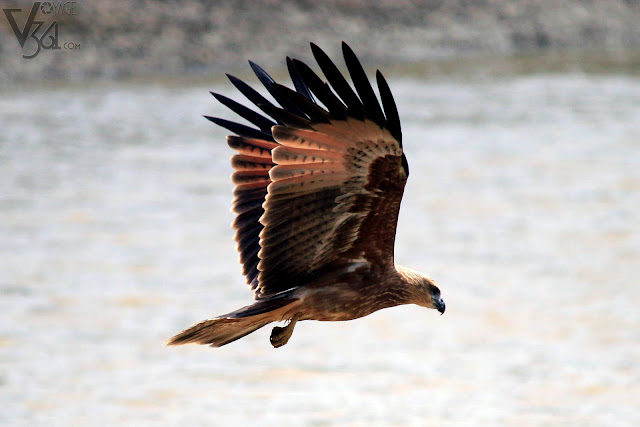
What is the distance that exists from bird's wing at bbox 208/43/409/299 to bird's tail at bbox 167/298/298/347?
5.4 inches

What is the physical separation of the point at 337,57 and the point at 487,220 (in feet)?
20.0

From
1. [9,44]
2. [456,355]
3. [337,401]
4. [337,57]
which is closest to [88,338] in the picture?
[337,401]

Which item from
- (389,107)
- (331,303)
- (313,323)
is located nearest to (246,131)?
(331,303)

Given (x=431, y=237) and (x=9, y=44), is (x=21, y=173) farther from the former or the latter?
(x=431, y=237)


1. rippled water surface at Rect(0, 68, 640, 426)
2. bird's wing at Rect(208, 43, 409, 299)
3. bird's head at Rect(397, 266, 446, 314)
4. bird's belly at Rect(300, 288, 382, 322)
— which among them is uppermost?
rippled water surface at Rect(0, 68, 640, 426)

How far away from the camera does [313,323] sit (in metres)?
13.7

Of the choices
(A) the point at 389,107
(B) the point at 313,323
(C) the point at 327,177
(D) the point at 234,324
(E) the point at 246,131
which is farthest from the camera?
(B) the point at 313,323

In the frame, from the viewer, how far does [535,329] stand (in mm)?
13195

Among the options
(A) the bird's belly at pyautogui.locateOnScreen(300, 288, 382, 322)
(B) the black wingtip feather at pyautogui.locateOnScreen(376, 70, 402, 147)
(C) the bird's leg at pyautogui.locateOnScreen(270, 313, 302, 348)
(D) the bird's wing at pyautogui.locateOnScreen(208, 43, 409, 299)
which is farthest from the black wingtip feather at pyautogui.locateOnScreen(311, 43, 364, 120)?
(C) the bird's leg at pyautogui.locateOnScreen(270, 313, 302, 348)

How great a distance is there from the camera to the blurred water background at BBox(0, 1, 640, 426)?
37.5 feet

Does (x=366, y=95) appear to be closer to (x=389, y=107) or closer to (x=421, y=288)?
(x=389, y=107)

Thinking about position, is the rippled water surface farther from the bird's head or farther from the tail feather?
the tail feather

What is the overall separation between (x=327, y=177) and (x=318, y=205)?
15cm

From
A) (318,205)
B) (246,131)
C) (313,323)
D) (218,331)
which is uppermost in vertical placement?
(313,323)
